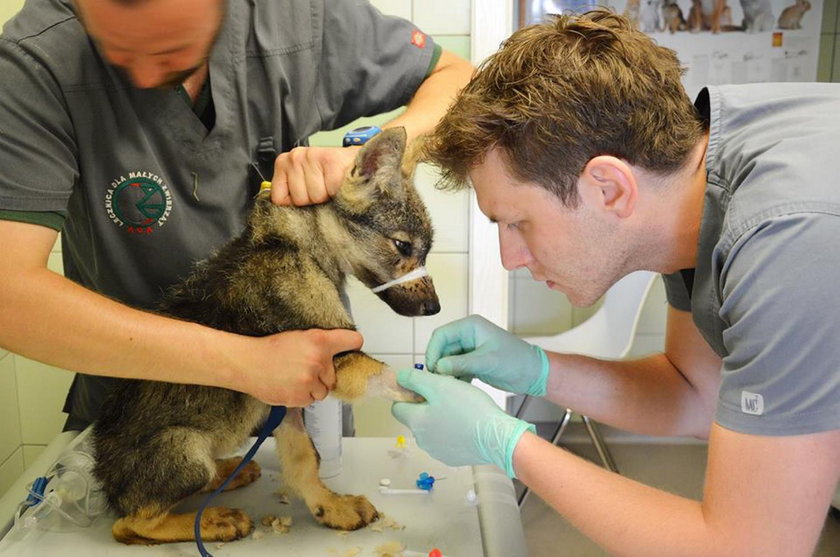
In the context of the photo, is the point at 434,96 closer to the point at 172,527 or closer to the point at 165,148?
the point at 165,148

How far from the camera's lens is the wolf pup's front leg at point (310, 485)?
4.41 feet

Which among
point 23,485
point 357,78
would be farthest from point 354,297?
point 23,485

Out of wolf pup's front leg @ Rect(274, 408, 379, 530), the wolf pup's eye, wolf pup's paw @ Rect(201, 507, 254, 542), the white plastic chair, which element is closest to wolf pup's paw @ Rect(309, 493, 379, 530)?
wolf pup's front leg @ Rect(274, 408, 379, 530)

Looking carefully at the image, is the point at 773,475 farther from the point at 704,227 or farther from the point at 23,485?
the point at 23,485

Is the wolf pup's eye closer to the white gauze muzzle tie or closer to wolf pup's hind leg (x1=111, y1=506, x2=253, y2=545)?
the white gauze muzzle tie

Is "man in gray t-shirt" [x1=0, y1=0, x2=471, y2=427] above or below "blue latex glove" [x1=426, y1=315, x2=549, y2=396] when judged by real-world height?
above

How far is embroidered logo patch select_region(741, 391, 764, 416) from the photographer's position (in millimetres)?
897

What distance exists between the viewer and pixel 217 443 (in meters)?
1.34

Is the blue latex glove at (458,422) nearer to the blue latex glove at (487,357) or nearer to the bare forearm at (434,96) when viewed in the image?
the blue latex glove at (487,357)

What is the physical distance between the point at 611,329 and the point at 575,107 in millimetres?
2072

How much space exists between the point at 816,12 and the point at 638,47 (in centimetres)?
268

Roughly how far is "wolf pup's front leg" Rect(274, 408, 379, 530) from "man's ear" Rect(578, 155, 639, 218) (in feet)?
2.31

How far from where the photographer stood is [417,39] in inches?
67.6

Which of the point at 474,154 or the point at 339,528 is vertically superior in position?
the point at 474,154
